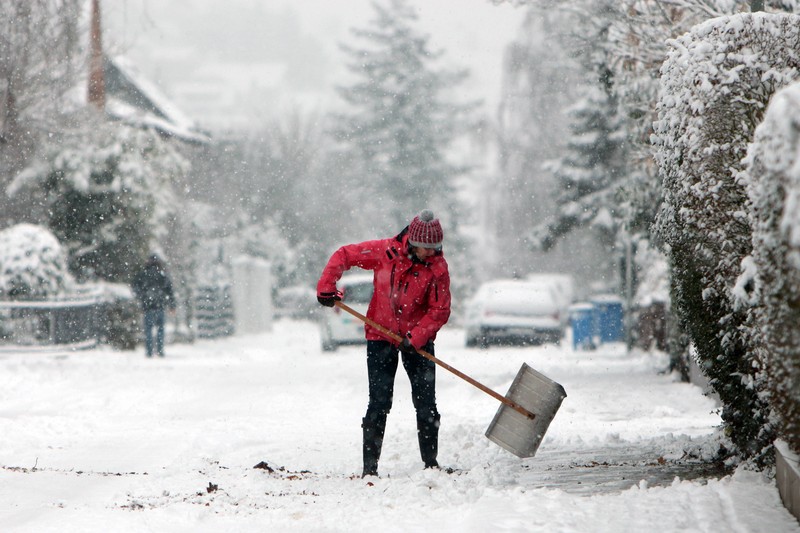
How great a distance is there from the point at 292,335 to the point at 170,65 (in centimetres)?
13826

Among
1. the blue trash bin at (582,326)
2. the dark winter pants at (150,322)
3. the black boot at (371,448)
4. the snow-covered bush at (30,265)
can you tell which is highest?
the snow-covered bush at (30,265)

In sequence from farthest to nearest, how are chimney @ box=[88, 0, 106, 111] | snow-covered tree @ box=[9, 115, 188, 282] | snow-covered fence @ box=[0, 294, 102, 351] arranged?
snow-covered tree @ box=[9, 115, 188, 282], chimney @ box=[88, 0, 106, 111], snow-covered fence @ box=[0, 294, 102, 351]

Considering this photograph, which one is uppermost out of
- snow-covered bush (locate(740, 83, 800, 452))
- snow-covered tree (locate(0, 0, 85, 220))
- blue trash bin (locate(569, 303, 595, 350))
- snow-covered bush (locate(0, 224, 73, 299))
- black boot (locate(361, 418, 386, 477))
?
snow-covered tree (locate(0, 0, 85, 220))

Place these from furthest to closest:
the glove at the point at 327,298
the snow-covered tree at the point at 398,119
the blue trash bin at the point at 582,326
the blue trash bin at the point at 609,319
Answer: the snow-covered tree at the point at 398,119 < the blue trash bin at the point at 609,319 < the blue trash bin at the point at 582,326 < the glove at the point at 327,298

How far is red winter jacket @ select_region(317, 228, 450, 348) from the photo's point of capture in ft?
22.9

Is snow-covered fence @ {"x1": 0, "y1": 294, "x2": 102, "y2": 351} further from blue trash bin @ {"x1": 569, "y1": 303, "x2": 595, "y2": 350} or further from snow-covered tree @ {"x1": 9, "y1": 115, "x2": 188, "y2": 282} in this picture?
blue trash bin @ {"x1": 569, "y1": 303, "x2": 595, "y2": 350}

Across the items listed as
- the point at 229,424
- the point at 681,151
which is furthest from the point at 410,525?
the point at 229,424

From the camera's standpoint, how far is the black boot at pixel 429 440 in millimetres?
7137

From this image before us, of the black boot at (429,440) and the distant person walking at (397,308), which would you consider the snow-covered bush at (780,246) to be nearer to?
the distant person walking at (397,308)

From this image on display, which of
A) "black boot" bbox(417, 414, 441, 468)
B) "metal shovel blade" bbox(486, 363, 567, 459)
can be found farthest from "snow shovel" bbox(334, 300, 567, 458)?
"black boot" bbox(417, 414, 441, 468)

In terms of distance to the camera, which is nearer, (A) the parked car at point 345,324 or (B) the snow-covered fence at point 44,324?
(B) the snow-covered fence at point 44,324

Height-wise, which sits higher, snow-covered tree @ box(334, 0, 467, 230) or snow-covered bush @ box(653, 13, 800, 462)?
snow-covered tree @ box(334, 0, 467, 230)

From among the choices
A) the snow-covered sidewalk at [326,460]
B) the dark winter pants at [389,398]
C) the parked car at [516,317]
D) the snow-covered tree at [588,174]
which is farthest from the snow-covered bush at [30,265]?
the dark winter pants at [389,398]

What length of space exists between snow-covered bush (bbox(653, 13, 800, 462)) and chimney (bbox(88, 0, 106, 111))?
49.2 feet
